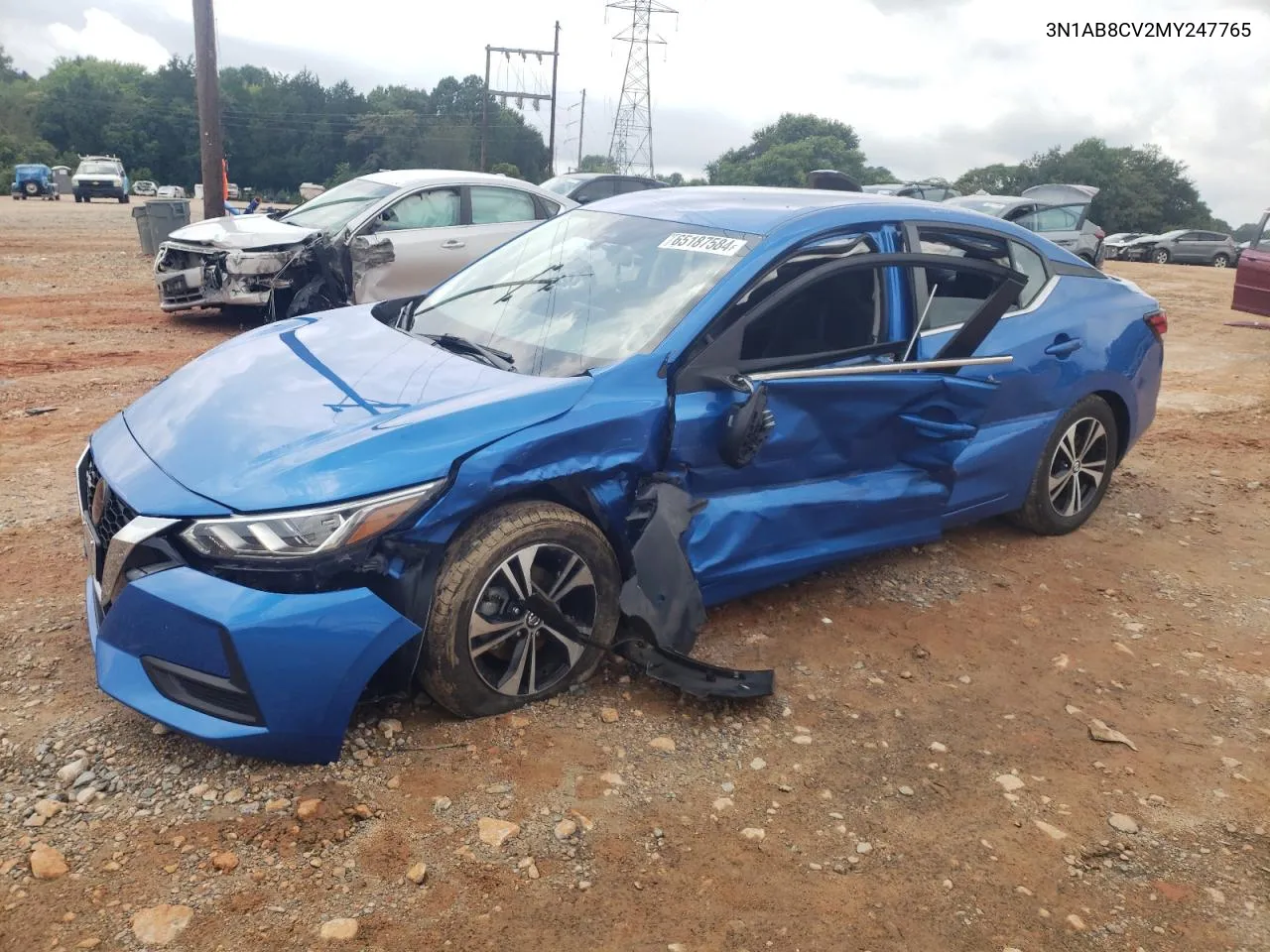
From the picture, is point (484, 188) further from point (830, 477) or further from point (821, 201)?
point (830, 477)

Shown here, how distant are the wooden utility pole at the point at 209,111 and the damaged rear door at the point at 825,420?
41.7 feet

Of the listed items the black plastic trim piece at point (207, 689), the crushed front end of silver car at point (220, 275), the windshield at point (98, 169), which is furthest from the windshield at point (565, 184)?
the windshield at point (98, 169)

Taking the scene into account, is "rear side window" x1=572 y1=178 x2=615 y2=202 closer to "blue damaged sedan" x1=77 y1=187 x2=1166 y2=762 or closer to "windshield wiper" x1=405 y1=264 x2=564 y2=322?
"blue damaged sedan" x1=77 y1=187 x2=1166 y2=762

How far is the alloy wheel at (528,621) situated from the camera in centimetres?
305

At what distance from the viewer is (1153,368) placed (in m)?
5.27

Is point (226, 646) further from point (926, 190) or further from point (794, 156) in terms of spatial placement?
point (794, 156)

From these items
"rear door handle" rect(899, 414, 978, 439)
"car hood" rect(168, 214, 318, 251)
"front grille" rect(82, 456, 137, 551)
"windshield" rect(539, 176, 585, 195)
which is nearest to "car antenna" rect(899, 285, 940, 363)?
"rear door handle" rect(899, 414, 978, 439)

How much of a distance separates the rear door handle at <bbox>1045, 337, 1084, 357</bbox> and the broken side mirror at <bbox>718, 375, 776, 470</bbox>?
184cm

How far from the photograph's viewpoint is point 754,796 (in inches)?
117

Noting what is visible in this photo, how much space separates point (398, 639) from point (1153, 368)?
4.27m

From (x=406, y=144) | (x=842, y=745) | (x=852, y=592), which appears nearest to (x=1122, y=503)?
(x=852, y=592)

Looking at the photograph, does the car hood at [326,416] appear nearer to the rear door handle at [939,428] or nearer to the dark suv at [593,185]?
the rear door handle at [939,428]

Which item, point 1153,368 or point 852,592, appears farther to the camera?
point 1153,368

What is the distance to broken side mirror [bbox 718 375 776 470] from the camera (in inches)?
132
